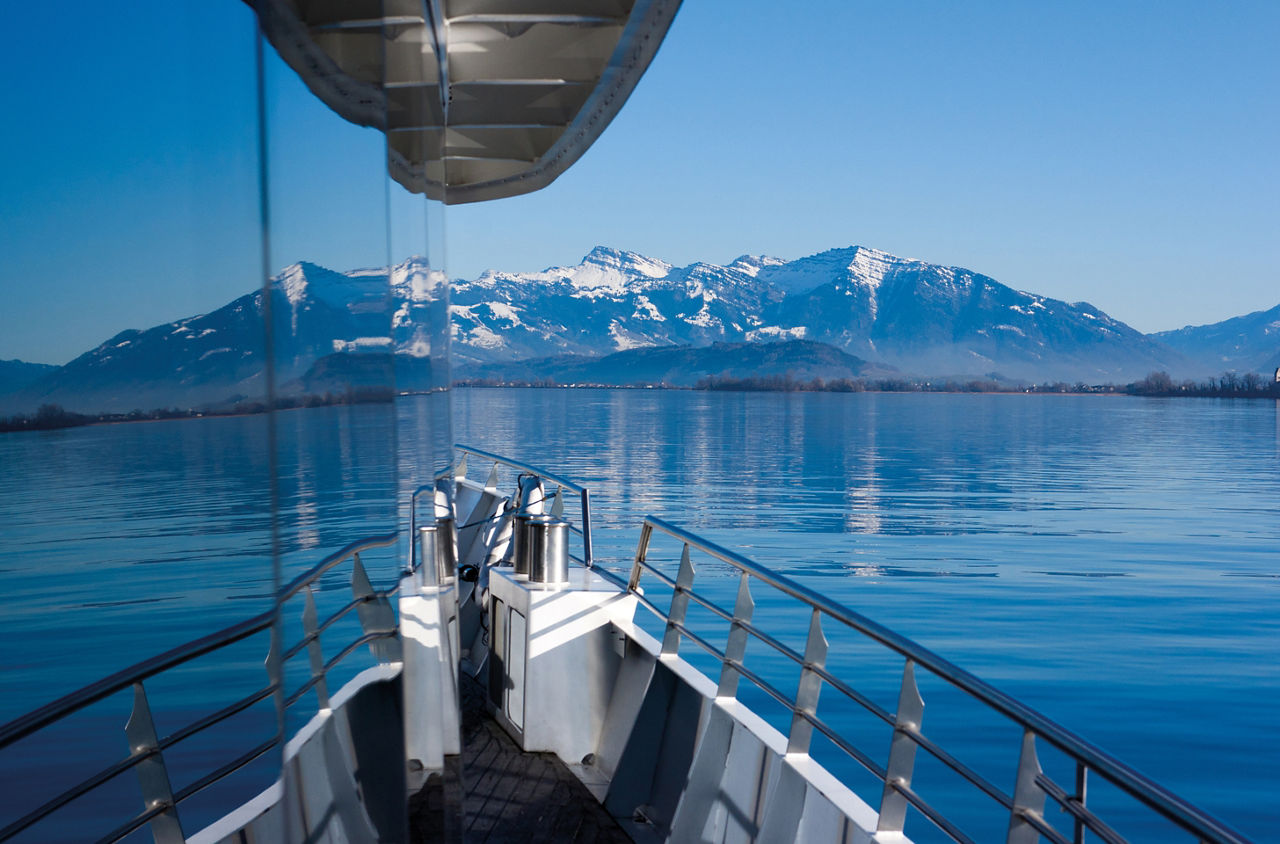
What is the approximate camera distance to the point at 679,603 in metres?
3.19

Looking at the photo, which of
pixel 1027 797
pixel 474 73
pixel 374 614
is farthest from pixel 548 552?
pixel 374 614

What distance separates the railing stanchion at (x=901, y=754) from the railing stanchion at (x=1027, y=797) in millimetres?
220

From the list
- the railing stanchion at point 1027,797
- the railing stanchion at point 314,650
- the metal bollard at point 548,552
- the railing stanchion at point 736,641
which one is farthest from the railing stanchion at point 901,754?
the metal bollard at point 548,552

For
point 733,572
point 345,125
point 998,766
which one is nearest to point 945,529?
point 733,572

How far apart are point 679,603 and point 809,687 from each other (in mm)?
906

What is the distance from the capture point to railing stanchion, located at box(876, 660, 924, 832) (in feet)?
6.13

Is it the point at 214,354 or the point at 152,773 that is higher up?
the point at 214,354

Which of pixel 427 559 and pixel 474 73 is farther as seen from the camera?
pixel 474 73

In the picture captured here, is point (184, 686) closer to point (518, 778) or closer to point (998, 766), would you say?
point (518, 778)

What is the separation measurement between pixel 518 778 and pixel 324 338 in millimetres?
3194

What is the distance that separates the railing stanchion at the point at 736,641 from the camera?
2.66m

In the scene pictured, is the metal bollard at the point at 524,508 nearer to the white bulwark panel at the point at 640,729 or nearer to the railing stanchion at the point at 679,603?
the white bulwark panel at the point at 640,729

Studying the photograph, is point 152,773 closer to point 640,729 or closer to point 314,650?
point 314,650

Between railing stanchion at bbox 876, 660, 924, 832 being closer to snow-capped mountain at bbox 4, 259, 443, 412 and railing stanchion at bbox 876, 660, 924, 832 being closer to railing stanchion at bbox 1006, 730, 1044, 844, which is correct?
railing stanchion at bbox 1006, 730, 1044, 844
